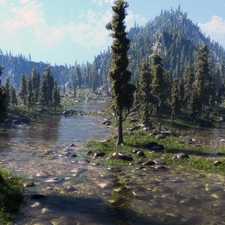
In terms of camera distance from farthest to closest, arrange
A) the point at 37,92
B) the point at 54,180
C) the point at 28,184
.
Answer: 1. the point at 37,92
2. the point at 54,180
3. the point at 28,184

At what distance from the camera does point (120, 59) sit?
124 ft

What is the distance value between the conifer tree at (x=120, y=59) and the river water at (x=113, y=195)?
12010mm

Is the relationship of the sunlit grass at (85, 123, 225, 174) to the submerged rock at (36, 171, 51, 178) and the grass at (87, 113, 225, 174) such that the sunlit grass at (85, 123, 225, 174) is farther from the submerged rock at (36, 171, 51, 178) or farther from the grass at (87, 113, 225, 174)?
the submerged rock at (36, 171, 51, 178)

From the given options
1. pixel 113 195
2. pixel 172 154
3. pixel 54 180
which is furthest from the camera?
pixel 172 154

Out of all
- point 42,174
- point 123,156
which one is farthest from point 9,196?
point 123,156

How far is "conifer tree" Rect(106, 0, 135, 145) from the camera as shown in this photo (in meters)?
37.1

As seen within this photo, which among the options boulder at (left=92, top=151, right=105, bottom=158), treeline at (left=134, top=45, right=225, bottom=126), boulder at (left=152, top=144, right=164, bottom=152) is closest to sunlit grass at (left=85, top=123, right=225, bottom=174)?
boulder at (left=152, top=144, right=164, bottom=152)

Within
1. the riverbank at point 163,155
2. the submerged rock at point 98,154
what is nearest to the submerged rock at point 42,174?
the riverbank at point 163,155

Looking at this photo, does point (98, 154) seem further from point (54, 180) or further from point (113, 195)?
point (113, 195)

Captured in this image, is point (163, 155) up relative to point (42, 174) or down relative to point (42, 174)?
up

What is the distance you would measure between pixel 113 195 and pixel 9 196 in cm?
721

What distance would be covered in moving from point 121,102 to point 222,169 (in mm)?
16877

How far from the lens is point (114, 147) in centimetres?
3709

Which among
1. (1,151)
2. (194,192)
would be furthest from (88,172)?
(1,151)
